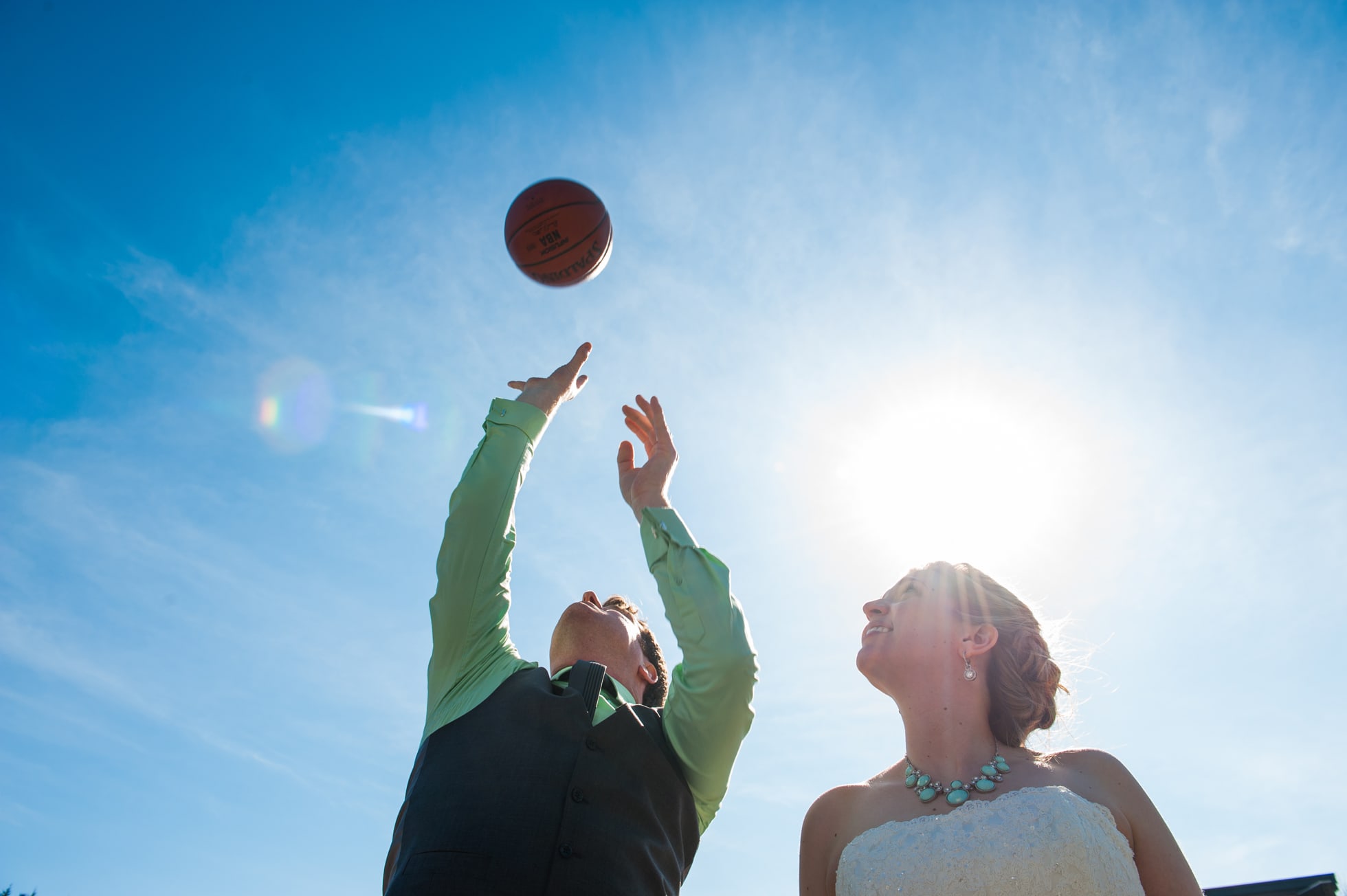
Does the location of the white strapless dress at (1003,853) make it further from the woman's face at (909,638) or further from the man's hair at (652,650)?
the man's hair at (652,650)

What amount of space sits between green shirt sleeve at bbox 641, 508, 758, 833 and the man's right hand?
41.9 inches

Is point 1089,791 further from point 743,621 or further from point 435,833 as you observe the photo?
point 435,833

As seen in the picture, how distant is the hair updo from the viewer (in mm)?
4227

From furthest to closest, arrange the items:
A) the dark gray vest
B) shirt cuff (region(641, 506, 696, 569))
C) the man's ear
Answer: the man's ear → shirt cuff (region(641, 506, 696, 569)) → the dark gray vest

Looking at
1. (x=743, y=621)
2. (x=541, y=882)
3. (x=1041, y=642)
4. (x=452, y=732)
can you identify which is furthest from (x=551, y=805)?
(x=1041, y=642)

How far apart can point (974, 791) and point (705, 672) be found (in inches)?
57.4

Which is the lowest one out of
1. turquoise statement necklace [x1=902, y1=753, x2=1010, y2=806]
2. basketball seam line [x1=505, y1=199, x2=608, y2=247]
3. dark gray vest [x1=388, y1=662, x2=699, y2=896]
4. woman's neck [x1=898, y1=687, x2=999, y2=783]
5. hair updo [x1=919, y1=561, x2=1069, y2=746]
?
dark gray vest [x1=388, y1=662, x2=699, y2=896]

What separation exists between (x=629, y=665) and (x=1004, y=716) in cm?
189

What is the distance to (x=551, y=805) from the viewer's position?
2867mm

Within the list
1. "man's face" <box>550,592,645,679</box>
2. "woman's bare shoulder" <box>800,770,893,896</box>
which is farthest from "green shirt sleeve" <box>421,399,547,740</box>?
"woman's bare shoulder" <box>800,770,893,896</box>

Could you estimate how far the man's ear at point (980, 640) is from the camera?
434 cm

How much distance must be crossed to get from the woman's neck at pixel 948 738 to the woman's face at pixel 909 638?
6.2 inches

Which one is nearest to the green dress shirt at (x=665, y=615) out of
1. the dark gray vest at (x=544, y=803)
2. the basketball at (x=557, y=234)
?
the dark gray vest at (x=544, y=803)

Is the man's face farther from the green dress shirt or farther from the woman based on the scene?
the woman
